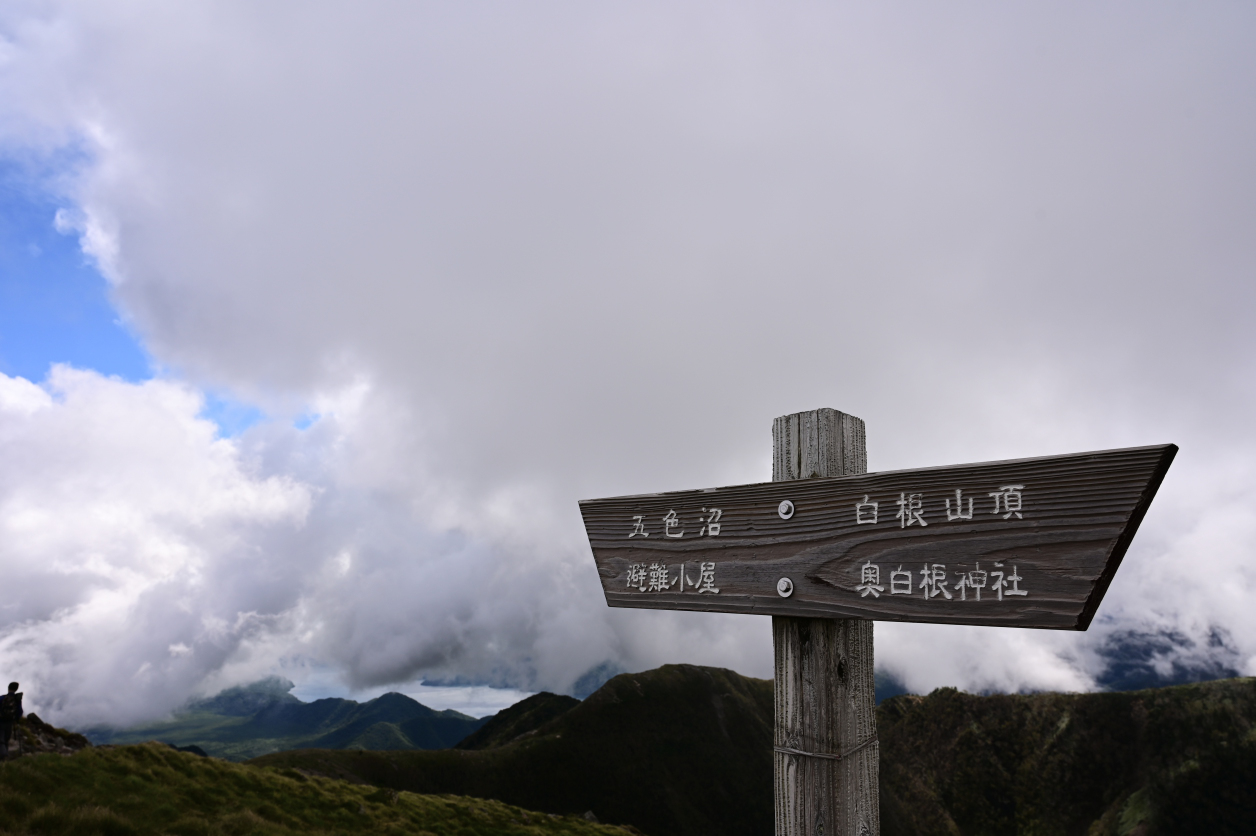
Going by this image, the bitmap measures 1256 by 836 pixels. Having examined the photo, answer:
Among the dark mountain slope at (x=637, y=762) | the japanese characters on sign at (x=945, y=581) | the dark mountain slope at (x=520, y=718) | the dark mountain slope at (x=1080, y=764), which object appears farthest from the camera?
the dark mountain slope at (x=520, y=718)

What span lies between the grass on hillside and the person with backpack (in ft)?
17.4

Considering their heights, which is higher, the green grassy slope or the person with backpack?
the person with backpack

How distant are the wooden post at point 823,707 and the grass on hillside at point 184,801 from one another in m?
14.9

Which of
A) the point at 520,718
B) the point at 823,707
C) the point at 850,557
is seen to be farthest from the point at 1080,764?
the point at 850,557

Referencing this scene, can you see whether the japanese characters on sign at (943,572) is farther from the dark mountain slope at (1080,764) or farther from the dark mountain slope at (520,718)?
the dark mountain slope at (520,718)

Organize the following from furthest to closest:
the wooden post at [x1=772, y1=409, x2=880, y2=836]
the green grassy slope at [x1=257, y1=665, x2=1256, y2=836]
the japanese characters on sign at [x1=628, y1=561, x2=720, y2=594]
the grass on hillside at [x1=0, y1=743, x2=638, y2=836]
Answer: the green grassy slope at [x1=257, y1=665, x2=1256, y2=836]
the grass on hillside at [x1=0, y1=743, x2=638, y2=836]
the japanese characters on sign at [x1=628, y1=561, x2=720, y2=594]
the wooden post at [x1=772, y1=409, x2=880, y2=836]

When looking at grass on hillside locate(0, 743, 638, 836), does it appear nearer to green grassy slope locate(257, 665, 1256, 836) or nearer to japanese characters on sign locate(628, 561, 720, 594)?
japanese characters on sign locate(628, 561, 720, 594)

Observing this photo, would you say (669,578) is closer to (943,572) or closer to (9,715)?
(943,572)

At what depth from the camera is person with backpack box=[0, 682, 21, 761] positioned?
21247 millimetres

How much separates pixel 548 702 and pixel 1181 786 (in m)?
143

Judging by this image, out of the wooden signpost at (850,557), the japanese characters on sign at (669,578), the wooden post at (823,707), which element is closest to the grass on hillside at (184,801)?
the japanese characters on sign at (669,578)

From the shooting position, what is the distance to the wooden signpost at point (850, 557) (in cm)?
→ 289

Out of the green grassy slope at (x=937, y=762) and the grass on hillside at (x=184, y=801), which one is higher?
the grass on hillside at (x=184, y=801)

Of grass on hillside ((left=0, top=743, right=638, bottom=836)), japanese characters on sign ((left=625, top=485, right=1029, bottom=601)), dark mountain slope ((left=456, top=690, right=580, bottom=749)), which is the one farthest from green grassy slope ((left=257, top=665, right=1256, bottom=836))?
japanese characters on sign ((left=625, top=485, right=1029, bottom=601))
